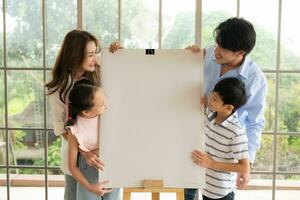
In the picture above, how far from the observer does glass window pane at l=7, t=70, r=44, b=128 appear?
2545 mm

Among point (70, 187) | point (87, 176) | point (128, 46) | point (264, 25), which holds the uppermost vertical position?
point (264, 25)

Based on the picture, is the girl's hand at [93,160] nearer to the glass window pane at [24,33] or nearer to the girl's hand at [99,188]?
the girl's hand at [99,188]

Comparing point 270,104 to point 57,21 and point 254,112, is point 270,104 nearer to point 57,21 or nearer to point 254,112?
point 254,112

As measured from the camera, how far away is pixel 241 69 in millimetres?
1802

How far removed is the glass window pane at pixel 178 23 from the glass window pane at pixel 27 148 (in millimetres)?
1015

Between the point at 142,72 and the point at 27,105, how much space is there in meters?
1.09

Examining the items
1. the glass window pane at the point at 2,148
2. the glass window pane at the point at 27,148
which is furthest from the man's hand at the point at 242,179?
the glass window pane at the point at 2,148

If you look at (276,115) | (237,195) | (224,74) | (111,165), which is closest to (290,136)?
(276,115)

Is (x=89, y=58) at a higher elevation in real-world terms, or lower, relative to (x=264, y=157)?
higher

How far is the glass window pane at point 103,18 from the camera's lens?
245cm

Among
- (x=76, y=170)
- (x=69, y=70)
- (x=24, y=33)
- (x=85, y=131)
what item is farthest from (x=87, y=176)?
(x=24, y=33)

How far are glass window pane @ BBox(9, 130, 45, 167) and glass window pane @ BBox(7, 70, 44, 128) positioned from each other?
0.19 feet

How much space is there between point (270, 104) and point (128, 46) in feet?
3.09

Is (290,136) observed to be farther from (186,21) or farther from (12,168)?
(12,168)
